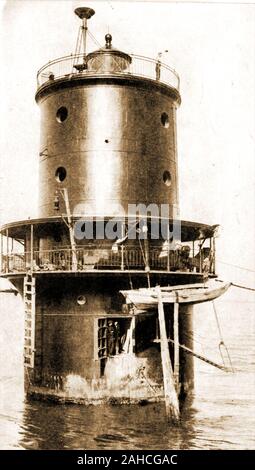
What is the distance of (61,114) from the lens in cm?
2189

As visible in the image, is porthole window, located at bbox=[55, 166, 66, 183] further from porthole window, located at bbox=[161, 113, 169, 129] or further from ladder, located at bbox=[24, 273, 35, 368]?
porthole window, located at bbox=[161, 113, 169, 129]

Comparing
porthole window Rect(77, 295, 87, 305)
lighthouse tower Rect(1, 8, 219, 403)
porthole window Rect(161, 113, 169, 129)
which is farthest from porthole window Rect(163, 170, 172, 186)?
porthole window Rect(77, 295, 87, 305)

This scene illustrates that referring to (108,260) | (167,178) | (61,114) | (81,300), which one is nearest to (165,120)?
(167,178)

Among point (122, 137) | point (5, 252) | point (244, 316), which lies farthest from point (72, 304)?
point (244, 316)

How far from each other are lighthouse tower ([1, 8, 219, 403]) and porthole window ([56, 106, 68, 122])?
0.12 feet

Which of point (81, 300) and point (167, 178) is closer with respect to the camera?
point (81, 300)

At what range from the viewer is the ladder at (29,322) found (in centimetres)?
1959

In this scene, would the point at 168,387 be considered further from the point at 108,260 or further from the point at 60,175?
the point at 60,175

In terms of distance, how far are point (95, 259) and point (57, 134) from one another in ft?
16.5

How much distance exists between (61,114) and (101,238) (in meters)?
5.14

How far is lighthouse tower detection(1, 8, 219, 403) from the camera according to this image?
64.1 ft

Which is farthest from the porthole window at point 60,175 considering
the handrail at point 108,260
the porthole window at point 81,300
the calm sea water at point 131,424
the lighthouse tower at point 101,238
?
the calm sea water at point 131,424

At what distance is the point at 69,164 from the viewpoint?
69.9ft
